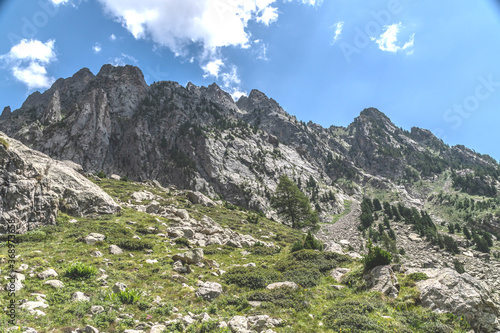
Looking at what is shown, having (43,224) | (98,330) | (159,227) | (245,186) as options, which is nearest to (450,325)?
(98,330)

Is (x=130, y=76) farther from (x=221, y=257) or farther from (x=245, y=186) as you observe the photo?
(x=221, y=257)

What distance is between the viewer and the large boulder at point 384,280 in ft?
39.1

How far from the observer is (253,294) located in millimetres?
11992

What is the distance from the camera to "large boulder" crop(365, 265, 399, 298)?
39.1 feet

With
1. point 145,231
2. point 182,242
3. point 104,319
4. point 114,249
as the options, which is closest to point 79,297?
point 104,319

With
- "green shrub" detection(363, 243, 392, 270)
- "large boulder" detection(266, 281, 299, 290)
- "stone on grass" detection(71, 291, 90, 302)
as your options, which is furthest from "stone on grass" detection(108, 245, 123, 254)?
"green shrub" detection(363, 243, 392, 270)

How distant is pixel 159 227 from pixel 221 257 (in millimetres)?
9320

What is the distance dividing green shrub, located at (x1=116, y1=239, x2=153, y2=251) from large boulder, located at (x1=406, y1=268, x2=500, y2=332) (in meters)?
19.0

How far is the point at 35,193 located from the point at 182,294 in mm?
17232

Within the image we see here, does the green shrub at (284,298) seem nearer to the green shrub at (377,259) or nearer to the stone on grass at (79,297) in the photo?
the green shrub at (377,259)

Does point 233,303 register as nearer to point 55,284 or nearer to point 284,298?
point 284,298

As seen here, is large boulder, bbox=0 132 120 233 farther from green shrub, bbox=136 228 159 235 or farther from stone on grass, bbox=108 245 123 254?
stone on grass, bbox=108 245 123 254

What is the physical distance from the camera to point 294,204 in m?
50.8

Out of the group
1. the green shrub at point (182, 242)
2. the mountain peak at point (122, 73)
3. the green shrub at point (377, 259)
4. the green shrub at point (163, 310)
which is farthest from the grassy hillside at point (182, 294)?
the mountain peak at point (122, 73)
